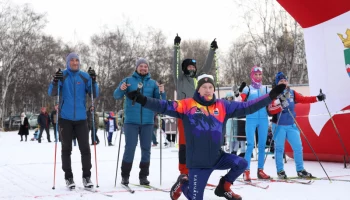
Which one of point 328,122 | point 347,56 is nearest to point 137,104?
point 328,122

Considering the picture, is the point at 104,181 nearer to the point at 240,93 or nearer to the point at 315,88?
the point at 240,93

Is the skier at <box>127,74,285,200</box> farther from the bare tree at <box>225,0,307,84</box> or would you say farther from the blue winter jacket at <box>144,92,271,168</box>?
the bare tree at <box>225,0,307,84</box>

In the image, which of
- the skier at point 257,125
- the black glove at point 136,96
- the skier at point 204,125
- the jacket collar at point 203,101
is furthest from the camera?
the skier at point 257,125

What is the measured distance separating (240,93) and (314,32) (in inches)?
133

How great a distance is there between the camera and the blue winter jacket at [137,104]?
215 inches

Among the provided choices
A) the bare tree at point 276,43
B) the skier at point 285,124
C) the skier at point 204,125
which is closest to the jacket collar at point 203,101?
the skier at point 204,125

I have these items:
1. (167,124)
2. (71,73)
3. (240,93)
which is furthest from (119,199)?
(167,124)

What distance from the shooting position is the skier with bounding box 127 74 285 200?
3.89 m

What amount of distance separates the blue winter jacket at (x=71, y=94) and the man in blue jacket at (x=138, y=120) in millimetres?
486

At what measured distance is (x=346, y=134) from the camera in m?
7.89

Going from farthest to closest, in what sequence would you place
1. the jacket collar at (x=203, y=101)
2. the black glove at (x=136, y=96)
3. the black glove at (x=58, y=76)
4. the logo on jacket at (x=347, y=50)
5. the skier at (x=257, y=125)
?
the logo on jacket at (x=347, y=50) → the skier at (x=257, y=125) → the black glove at (x=58, y=76) → the jacket collar at (x=203, y=101) → the black glove at (x=136, y=96)

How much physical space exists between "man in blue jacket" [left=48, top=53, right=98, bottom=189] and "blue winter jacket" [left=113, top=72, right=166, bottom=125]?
0.51 metres

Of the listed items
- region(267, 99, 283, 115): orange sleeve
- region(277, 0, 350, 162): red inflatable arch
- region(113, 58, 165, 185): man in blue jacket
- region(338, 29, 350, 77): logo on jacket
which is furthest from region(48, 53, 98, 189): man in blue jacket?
region(338, 29, 350, 77): logo on jacket

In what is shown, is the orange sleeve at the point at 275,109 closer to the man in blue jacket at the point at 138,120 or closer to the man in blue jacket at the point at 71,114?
the man in blue jacket at the point at 138,120
